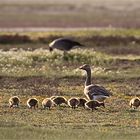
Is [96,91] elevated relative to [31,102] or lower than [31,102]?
elevated

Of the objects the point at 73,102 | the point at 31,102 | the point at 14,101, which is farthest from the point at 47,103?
the point at 14,101

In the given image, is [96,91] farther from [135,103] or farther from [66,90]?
[66,90]

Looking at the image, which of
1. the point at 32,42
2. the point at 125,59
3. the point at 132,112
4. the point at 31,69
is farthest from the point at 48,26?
the point at 132,112

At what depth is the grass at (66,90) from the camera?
16734 millimetres

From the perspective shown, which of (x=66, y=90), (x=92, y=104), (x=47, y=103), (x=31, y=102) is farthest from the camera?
→ (x=66, y=90)

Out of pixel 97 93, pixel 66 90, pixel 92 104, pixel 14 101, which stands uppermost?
pixel 66 90

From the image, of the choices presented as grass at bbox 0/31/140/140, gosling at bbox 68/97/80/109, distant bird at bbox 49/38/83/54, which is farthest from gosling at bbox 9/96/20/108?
distant bird at bbox 49/38/83/54

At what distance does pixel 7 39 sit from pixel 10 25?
1682 centimetres

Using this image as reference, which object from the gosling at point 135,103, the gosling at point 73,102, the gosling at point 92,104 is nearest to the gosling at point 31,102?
the gosling at point 73,102

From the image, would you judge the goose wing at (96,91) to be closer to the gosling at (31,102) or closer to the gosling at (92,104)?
the gosling at (92,104)

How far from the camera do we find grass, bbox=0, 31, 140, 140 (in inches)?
659

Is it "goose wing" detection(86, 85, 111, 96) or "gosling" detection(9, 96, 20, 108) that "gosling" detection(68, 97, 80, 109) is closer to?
"goose wing" detection(86, 85, 111, 96)

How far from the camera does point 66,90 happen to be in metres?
23.4

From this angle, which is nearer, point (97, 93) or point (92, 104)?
point (92, 104)
